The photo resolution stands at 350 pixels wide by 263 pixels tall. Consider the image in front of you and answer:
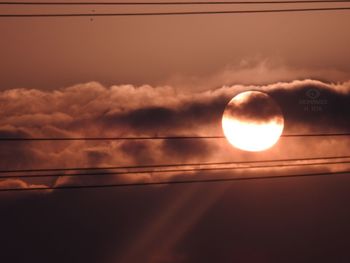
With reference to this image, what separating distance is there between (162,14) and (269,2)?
3000mm

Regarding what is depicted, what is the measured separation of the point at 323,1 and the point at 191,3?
11.0 feet

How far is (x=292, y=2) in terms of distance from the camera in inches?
569

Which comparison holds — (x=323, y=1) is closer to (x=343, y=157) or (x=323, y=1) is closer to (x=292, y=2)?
(x=292, y=2)

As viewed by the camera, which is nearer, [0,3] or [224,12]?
[0,3]

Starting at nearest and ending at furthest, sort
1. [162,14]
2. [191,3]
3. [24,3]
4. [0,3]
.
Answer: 1. [24,3]
2. [0,3]
3. [191,3]
4. [162,14]

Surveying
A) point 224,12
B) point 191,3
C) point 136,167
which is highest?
point 224,12

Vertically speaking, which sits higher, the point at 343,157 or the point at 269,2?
the point at 269,2

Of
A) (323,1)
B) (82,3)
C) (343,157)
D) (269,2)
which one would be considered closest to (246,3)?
(269,2)

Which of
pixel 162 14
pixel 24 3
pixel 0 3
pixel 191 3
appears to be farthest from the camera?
pixel 162 14

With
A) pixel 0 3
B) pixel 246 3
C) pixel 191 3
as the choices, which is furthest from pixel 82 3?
pixel 246 3

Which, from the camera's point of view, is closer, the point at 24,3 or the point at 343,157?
the point at 24,3

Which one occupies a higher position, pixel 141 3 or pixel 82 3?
pixel 141 3

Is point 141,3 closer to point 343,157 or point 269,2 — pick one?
point 269,2

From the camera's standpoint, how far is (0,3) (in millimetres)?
12188
